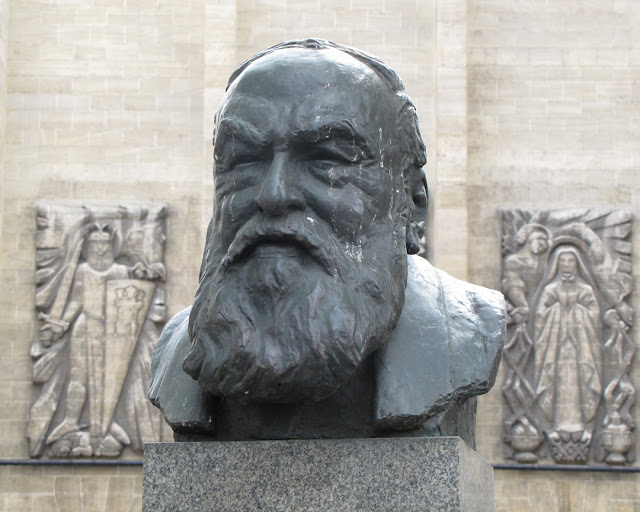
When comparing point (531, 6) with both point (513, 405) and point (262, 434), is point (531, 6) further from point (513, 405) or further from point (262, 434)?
point (262, 434)

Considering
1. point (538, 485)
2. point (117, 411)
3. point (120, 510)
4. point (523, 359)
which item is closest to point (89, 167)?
point (117, 411)

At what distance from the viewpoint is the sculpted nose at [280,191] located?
3.61 meters

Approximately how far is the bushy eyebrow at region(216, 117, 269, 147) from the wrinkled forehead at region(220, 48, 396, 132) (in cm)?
4

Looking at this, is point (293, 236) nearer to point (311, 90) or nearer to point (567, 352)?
point (311, 90)

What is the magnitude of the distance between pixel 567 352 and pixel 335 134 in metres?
10.6

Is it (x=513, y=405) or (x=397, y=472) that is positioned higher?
(x=397, y=472)

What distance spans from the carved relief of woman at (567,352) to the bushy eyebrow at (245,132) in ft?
34.6

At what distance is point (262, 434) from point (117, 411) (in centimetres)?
1020

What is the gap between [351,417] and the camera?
388 cm

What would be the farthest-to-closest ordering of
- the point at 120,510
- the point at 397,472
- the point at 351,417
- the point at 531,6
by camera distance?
the point at 531,6 → the point at 120,510 → the point at 351,417 → the point at 397,472

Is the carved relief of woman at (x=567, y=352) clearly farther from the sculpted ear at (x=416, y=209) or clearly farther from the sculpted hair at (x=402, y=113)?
the sculpted hair at (x=402, y=113)

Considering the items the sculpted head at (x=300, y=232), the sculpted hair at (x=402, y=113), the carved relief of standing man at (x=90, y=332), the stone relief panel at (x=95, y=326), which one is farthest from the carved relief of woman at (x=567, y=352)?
the sculpted head at (x=300, y=232)

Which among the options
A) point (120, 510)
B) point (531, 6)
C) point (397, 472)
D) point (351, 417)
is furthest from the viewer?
point (531, 6)

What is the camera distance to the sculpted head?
11.8 ft
